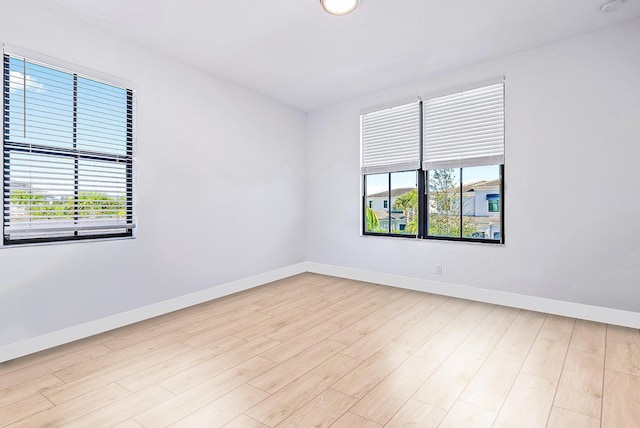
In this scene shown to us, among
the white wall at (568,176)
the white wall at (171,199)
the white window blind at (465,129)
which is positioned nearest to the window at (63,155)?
the white wall at (171,199)

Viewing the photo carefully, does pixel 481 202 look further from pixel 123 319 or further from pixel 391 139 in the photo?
pixel 123 319

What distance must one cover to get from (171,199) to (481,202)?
3566mm

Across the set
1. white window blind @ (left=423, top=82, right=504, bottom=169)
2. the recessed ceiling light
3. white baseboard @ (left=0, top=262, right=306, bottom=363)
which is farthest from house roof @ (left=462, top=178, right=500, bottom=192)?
white baseboard @ (left=0, top=262, right=306, bottom=363)

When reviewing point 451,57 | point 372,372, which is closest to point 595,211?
point 451,57

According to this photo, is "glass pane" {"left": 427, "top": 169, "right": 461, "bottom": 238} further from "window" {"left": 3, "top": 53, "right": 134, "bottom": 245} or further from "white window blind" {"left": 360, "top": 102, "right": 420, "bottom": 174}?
"window" {"left": 3, "top": 53, "right": 134, "bottom": 245}

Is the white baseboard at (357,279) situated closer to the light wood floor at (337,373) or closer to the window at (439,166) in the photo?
the light wood floor at (337,373)

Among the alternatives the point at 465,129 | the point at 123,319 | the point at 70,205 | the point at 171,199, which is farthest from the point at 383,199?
the point at 70,205

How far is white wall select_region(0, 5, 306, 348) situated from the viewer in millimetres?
2486

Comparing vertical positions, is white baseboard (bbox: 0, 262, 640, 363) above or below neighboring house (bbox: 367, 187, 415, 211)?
below

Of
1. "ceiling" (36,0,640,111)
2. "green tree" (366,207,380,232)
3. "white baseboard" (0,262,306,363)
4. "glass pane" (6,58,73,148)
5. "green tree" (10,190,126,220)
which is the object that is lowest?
"white baseboard" (0,262,306,363)

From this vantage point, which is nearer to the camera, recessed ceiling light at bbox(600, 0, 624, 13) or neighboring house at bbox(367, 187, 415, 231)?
recessed ceiling light at bbox(600, 0, 624, 13)

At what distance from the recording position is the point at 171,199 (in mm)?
3395

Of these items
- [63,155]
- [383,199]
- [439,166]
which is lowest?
[383,199]

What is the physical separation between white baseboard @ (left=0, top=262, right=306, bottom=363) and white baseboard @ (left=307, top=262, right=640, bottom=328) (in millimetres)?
1455
